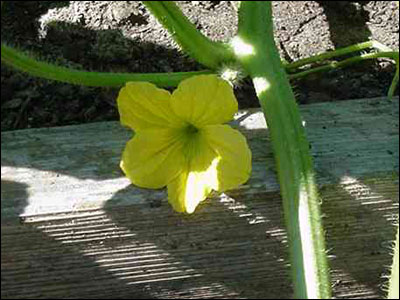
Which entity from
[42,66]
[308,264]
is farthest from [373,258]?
[42,66]

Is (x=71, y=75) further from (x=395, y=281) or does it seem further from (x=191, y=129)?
(x=395, y=281)

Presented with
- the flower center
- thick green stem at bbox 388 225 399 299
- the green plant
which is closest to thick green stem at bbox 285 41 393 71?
the green plant

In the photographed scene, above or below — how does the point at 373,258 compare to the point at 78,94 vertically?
below

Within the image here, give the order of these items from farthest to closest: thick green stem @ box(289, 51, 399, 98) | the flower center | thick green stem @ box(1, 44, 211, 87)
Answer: thick green stem @ box(289, 51, 399, 98) < the flower center < thick green stem @ box(1, 44, 211, 87)

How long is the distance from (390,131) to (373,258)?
0.77ft

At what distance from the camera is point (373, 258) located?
1.59m

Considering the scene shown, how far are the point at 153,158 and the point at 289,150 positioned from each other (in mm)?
225

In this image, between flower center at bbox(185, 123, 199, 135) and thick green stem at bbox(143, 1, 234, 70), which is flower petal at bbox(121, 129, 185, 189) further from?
thick green stem at bbox(143, 1, 234, 70)

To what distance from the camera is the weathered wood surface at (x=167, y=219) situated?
1.39 metres

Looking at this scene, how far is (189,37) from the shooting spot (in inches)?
59.4

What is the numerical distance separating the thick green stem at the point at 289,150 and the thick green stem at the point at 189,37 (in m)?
0.04

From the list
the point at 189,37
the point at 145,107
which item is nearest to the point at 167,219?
the point at 145,107

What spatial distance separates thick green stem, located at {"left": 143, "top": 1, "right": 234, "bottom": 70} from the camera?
1.46 metres

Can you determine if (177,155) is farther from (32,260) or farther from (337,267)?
(337,267)
